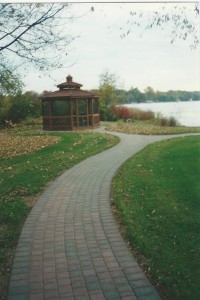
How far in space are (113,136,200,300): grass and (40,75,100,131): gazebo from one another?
13.7 metres

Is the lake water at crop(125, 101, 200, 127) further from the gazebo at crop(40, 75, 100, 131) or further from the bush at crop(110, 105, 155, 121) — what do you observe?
the gazebo at crop(40, 75, 100, 131)

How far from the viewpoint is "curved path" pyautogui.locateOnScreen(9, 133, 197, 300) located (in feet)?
11.5

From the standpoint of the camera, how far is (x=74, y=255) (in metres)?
4.34

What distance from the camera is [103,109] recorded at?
96.5ft

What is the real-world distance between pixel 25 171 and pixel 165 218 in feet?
17.6

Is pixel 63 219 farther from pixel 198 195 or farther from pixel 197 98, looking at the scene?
pixel 197 98

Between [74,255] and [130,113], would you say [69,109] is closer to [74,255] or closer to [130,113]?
[130,113]

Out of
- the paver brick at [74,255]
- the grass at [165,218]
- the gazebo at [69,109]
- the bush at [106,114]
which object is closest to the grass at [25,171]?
the paver brick at [74,255]

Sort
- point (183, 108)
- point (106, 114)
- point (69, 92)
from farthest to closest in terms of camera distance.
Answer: point (106, 114) < point (69, 92) < point (183, 108)

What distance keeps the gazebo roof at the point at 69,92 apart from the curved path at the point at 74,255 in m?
16.6

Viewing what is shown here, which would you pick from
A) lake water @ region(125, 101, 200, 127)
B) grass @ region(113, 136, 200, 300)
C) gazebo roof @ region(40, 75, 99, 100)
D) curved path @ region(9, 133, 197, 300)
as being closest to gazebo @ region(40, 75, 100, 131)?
gazebo roof @ region(40, 75, 99, 100)

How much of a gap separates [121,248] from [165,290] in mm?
1115

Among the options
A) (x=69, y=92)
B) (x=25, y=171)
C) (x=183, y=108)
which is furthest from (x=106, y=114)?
(x=25, y=171)

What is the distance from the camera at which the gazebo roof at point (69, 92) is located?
2316 cm
